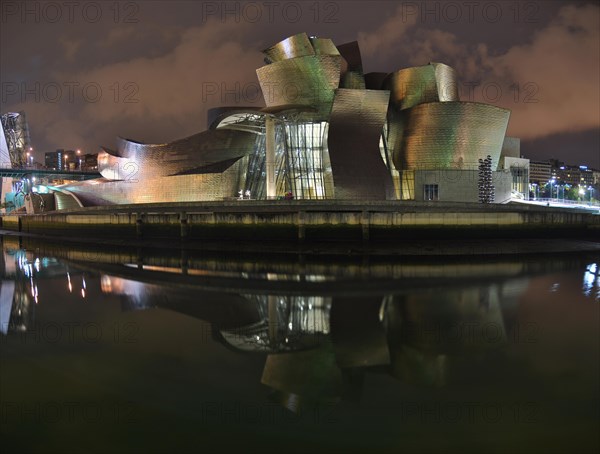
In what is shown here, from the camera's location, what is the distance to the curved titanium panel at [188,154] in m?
29.1

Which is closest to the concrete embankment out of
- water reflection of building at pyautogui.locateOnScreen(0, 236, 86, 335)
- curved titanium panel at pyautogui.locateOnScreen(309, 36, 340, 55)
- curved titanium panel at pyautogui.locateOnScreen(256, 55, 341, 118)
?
water reflection of building at pyautogui.locateOnScreen(0, 236, 86, 335)

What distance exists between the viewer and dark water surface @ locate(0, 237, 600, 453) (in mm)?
4000

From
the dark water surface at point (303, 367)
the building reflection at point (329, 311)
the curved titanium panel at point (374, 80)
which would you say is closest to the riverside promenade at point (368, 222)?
the building reflection at point (329, 311)

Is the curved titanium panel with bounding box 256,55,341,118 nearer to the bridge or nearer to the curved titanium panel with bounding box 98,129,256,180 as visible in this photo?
the curved titanium panel with bounding box 98,129,256,180

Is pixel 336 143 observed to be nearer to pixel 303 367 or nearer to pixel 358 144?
pixel 358 144

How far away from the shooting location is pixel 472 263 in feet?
48.1

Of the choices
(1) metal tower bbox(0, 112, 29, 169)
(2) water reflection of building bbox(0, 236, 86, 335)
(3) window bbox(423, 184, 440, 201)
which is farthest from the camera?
(1) metal tower bbox(0, 112, 29, 169)

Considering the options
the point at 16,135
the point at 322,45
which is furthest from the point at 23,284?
the point at 16,135

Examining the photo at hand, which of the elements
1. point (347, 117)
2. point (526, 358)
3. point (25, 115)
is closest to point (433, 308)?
point (526, 358)

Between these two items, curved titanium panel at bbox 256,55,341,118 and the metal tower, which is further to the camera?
the metal tower

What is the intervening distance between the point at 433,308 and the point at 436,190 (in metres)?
22.5

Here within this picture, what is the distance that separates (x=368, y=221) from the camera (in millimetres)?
18500

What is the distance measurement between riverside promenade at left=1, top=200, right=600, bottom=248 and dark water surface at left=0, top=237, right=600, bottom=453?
7045 millimetres

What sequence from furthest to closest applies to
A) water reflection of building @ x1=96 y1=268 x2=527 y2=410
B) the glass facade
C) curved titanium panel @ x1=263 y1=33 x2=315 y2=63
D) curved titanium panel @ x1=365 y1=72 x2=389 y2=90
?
curved titanium panel @ x1=365 y1=72 x2=389 y2=90, curved titanium panel @ x1=263 y1=33 x2=315 y2=63, the glass facade, water reflection of building @ x1=96 y1=268 x2=527 y2=410
